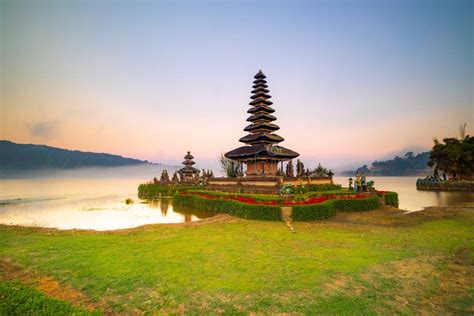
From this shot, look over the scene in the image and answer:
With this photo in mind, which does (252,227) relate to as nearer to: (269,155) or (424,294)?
(424,294)

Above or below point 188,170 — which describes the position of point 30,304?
below

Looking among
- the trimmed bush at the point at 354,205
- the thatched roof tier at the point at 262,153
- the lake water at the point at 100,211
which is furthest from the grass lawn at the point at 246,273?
the thatched roof tier at the point at 262,153

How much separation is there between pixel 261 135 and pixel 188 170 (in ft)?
85.7

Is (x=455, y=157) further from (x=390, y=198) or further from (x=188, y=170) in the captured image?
(x=188, y=170)

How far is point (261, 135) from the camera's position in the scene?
31.9 m

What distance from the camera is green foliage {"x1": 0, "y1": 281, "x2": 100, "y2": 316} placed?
484 cm

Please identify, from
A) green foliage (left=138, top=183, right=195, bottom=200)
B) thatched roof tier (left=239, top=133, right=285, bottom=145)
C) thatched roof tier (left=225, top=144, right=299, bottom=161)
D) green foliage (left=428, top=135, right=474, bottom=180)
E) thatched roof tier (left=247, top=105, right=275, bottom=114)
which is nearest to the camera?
thatched roof tier (left=225, top=144, right=299, bottom=161)

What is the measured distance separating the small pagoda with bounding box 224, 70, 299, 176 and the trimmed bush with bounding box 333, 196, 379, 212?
11.6 metres

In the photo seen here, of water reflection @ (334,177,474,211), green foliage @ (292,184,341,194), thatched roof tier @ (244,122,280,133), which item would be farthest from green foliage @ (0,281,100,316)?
thatched roof tier @ (244,122,280,133)

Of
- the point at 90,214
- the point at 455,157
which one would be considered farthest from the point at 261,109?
the point at 455,157

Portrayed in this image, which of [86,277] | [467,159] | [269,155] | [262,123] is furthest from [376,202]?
[467,159]

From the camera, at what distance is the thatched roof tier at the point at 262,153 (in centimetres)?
2999

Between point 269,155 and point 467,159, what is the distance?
47165 millimetres

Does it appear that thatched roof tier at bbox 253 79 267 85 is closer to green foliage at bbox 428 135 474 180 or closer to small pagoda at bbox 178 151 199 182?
small pagoda at bbox 178 151 199 182
